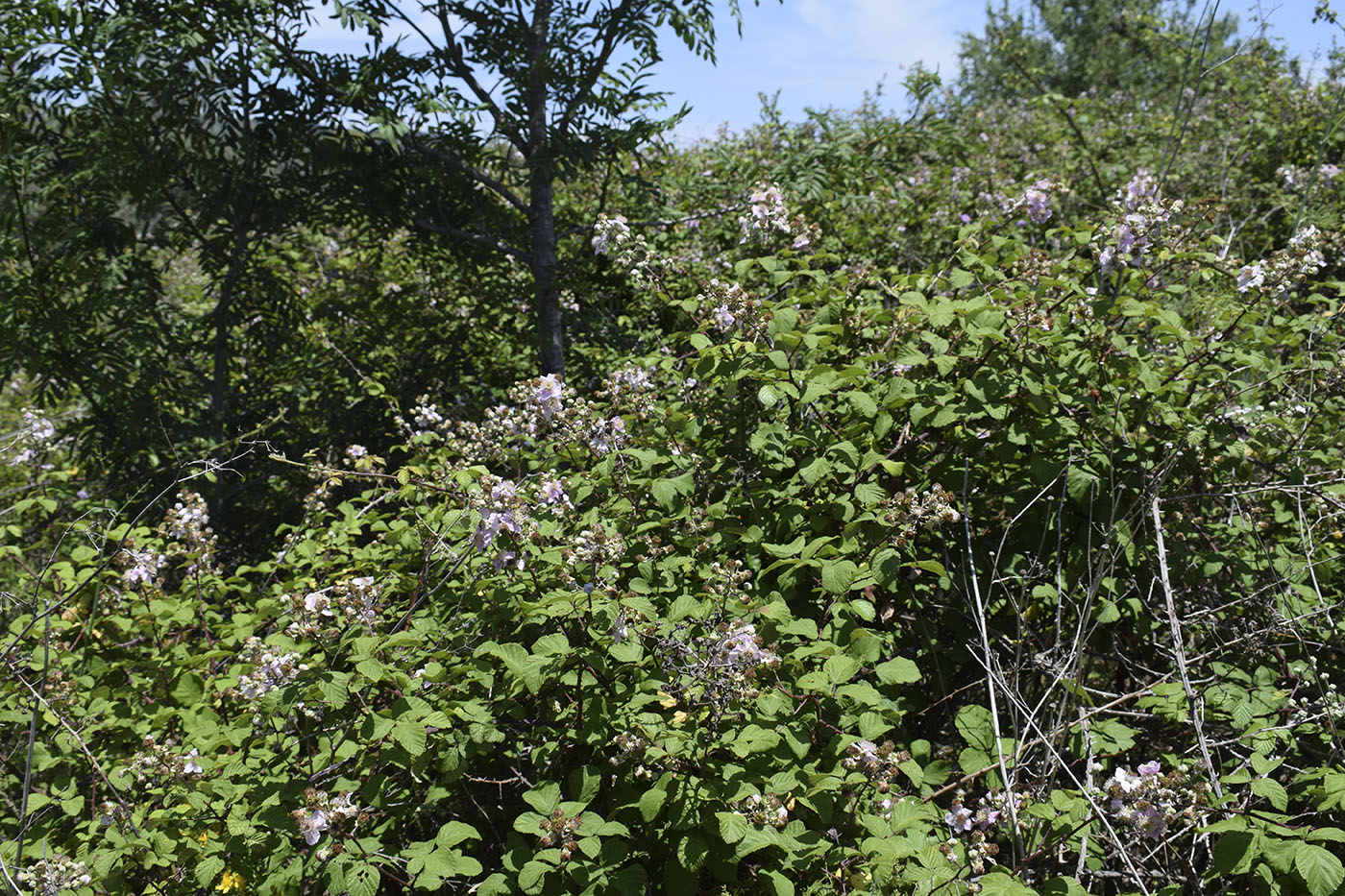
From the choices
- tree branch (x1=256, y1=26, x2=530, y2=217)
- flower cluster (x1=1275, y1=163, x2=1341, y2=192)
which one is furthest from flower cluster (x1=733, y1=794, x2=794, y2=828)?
flower cluster (x1=1275, y1=163, x2=1341, y2=192)

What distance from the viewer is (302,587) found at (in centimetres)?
247

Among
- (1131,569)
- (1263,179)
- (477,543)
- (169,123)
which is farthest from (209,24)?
(1263,179)

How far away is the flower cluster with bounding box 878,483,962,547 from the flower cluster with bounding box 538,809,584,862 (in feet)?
3.04

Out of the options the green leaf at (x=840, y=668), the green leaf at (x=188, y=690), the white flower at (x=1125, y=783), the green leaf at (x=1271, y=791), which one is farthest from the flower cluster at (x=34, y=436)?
the green leaf at (x=1271, y=791)

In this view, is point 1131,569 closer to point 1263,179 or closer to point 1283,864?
point 1283,864

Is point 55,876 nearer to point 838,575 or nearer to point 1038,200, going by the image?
point 838,575

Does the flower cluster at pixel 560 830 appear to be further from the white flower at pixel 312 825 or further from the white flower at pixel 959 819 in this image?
the white flower at pixel 959 819

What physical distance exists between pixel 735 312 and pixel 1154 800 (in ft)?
4.88

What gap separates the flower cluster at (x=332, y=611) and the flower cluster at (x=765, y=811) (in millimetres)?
922

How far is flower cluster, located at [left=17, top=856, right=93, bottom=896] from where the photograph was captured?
1.78 metres

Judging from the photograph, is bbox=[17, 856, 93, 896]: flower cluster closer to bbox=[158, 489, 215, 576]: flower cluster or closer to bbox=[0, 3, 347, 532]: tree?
bbox=[158, 489, 215, 576]: flower cluster

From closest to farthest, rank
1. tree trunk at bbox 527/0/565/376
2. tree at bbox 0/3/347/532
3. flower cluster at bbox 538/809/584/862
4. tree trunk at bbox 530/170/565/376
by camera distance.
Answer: flower cluster at bbox 538/809/584/862 → tree at bbox 0/3/347/532 → tree trunk at bbox 527/0/565/376 → tree trunk at bbox 530/170/565/376

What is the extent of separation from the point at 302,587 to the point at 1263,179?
643cm

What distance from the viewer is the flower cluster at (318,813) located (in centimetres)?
167
